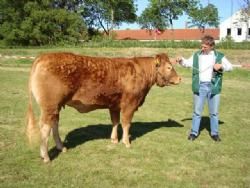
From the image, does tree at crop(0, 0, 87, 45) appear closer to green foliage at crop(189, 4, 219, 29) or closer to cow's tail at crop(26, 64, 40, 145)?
green foliage at crop(189, 4, 219, 29)

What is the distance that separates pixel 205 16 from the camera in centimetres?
9281

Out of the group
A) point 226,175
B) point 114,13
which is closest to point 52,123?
point 226,175

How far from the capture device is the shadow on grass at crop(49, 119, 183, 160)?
9008 millimetres

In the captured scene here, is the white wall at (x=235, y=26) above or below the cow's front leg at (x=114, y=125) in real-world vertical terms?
above

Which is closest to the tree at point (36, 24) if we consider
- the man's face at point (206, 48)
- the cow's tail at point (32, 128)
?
the man's face at point (206, 48)

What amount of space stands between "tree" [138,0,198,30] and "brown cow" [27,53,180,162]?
Result: 8383 cm

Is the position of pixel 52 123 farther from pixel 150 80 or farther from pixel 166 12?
pixel 166 12

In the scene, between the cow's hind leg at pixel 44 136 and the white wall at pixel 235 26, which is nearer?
the cow's hind leg at pixel 44 136

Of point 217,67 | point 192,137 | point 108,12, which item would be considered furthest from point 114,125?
point 108,12

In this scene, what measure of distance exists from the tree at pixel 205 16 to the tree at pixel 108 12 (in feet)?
44.9

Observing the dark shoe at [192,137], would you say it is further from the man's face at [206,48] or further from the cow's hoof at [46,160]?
the cow's hoof at [46,160]

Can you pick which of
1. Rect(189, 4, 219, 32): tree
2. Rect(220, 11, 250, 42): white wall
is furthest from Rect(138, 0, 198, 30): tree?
Rect(220, 11, 250, 42): white wall

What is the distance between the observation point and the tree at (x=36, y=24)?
2212 inches

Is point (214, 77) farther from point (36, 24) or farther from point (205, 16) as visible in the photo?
point (205, 16)
